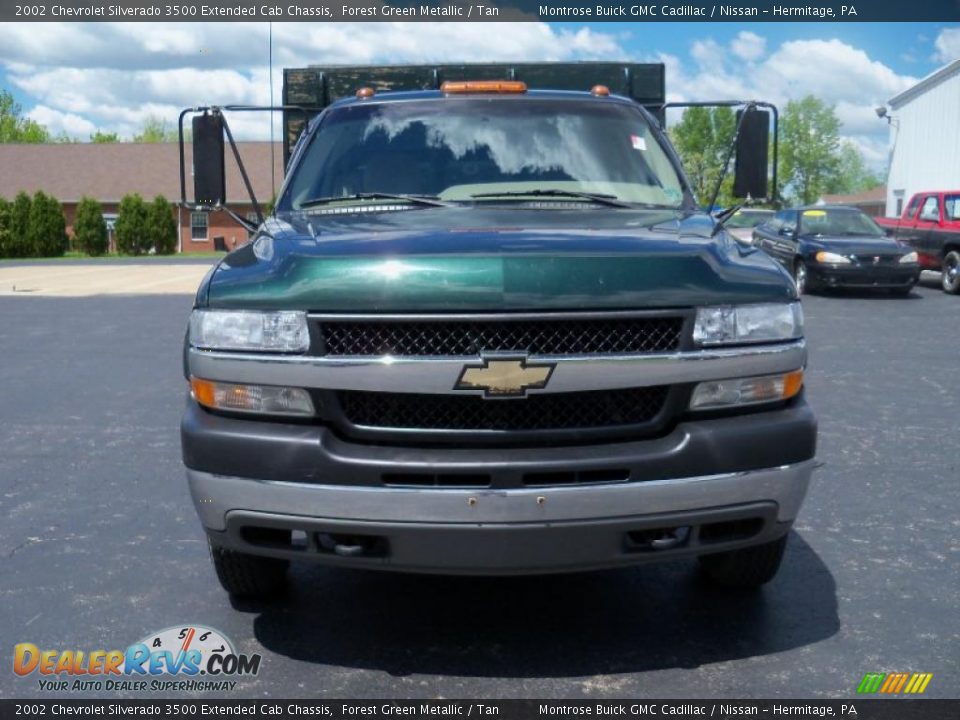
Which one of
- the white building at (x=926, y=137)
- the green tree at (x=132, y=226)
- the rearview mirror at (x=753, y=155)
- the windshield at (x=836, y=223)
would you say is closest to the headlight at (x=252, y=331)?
the rearview mirror at (x=753, y=155)

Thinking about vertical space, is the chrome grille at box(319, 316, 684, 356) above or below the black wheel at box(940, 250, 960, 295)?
above

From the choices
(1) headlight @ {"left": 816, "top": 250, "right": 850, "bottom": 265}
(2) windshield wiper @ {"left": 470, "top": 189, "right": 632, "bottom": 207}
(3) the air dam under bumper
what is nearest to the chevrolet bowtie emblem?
(3) the air dam under bumper

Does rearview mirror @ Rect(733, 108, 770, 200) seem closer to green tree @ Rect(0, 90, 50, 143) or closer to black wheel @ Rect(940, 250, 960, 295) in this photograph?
black wheel @ Rect(940, 250, 960, 295)

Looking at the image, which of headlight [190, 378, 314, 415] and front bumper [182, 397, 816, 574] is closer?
front bumper [182, 397, 816, 574]

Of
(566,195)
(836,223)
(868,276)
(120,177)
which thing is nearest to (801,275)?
(868,276)

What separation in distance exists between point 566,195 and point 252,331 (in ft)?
5.48

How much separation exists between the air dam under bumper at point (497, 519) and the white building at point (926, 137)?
35589mm

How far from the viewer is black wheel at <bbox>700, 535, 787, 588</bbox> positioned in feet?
13.1

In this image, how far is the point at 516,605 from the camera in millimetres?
4121

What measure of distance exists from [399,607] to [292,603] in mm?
418

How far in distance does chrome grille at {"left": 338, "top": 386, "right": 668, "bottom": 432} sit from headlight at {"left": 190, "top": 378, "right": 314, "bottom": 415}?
131mm

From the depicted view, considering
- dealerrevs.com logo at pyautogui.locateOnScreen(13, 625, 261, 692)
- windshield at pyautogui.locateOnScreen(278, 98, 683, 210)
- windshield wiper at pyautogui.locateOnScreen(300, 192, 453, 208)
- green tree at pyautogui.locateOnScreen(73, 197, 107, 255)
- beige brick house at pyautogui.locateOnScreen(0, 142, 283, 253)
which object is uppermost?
windshield at pyautogui.locateOnScreen(278, 98, 683, 210)

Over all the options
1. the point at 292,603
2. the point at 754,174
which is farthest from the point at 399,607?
the point at 754,174
